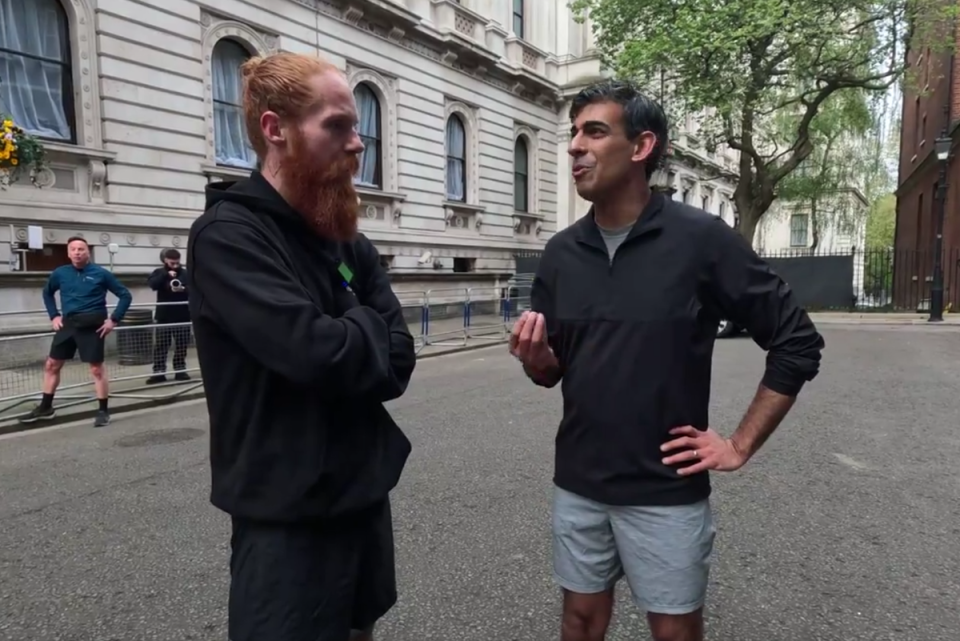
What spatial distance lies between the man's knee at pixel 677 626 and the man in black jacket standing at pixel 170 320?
335 inches

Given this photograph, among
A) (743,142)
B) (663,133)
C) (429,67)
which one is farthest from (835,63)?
(663,133)

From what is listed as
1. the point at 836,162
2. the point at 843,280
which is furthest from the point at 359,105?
the point at 836,162

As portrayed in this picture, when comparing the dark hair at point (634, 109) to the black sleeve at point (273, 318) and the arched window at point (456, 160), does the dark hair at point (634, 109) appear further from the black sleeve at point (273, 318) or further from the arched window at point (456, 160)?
the arched window at point (456, 160)

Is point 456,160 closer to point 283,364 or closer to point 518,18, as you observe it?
point 518,18

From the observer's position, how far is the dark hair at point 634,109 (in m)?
1.97

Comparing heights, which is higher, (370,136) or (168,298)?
(370,136)

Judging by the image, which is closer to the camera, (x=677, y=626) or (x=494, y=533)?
(x=677, y=626)

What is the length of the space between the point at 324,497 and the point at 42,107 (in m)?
14.1

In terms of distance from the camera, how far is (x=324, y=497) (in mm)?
1547

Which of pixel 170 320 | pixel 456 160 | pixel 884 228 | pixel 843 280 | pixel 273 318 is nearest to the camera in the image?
pixel 273 318

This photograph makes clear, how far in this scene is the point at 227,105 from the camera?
51.5 ft

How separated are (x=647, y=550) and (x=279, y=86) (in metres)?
1.58

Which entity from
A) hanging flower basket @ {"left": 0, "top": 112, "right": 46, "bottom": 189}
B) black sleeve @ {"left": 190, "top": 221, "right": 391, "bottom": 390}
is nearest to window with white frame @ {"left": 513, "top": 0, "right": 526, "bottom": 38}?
hanging flower basket @ {"left": 0, "top": 112, "right": 46, "bottom": 189}

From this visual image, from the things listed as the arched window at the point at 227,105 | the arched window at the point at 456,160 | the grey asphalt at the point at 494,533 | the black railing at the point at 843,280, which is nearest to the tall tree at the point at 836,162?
the black railing at the point at 843,280
